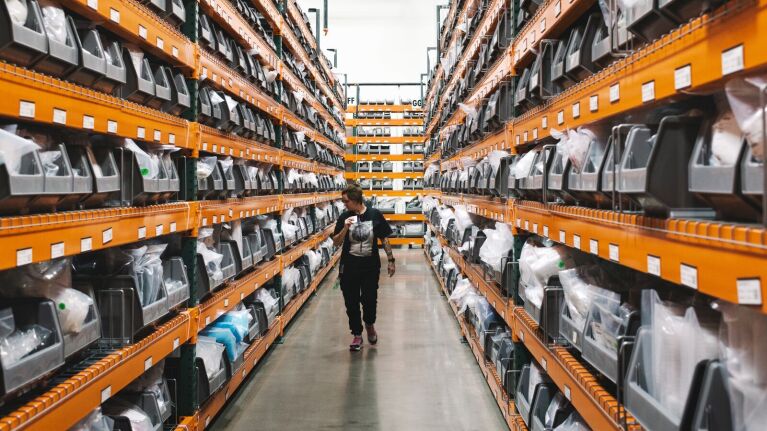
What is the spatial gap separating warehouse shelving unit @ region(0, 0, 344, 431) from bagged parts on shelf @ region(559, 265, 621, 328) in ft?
5.81

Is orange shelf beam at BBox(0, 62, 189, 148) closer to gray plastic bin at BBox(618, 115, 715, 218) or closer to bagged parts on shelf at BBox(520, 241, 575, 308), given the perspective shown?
gray plastic bin at BBox(618, 115, 715, 218)

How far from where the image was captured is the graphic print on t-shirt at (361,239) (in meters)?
5.07

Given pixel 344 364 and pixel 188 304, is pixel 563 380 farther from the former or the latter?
pixel 344 364

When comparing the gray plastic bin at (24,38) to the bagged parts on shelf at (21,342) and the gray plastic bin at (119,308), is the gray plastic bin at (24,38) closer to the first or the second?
the bagged parts on shelf at (21,342)

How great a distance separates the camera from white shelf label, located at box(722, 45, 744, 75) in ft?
3.56

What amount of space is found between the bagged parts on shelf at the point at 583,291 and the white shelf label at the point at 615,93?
66cm

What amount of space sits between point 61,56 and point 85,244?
0.63 m

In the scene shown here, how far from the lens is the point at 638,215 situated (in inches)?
62.4

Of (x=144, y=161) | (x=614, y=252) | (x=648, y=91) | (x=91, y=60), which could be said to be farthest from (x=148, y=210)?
(x=648, y=91)

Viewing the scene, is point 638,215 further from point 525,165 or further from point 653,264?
point 525,165

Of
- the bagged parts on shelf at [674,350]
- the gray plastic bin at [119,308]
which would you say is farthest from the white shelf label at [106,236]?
the bagged parts on shelf at [674,350]

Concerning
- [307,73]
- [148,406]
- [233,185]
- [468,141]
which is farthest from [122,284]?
[307,73]

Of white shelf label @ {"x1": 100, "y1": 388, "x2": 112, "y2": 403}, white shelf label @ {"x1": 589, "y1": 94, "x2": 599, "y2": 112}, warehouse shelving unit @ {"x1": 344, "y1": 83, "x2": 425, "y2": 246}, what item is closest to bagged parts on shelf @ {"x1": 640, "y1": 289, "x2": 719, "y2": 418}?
white shelf label @ {"x1": 589, "y1": 94, "x2": 599, "y2": 112}

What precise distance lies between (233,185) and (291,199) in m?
2.22
